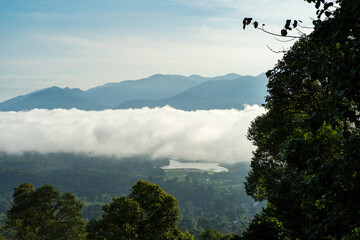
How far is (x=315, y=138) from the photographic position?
785cm

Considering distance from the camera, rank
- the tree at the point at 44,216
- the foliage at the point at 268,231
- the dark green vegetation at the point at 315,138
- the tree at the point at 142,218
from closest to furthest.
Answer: the dark green vegetation at the point at 315,138
the foliage at the point at 268,231
the tree at the point at 142,218
the tree at the point at 44,216

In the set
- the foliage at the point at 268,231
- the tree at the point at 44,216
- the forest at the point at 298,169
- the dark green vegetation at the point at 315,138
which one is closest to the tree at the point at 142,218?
the forest at the point at 298,169

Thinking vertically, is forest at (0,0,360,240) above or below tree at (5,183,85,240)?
above

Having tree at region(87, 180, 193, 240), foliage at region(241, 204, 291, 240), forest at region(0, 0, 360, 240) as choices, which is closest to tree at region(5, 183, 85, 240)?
forest at region(0, 0, 360, 240)

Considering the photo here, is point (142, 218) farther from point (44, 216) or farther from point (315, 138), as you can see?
point (315, 138)

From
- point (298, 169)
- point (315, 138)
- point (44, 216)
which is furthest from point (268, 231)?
point (44, 216)

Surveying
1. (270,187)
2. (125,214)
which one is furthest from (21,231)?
(270,187)

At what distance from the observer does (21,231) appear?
137 feet

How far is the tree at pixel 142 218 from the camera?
95.6 ft

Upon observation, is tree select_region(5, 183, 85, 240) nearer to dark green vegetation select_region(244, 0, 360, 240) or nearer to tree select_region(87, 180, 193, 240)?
tree select_region(87, 180, 193, 240)

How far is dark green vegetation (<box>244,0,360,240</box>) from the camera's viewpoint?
248 inches

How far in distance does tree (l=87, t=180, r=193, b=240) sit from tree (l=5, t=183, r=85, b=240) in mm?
15049

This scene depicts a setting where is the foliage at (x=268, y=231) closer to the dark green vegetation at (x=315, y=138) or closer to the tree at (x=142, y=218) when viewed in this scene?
the dark green vegetation at (x=315, y=138)

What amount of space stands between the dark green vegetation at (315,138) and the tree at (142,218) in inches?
333
